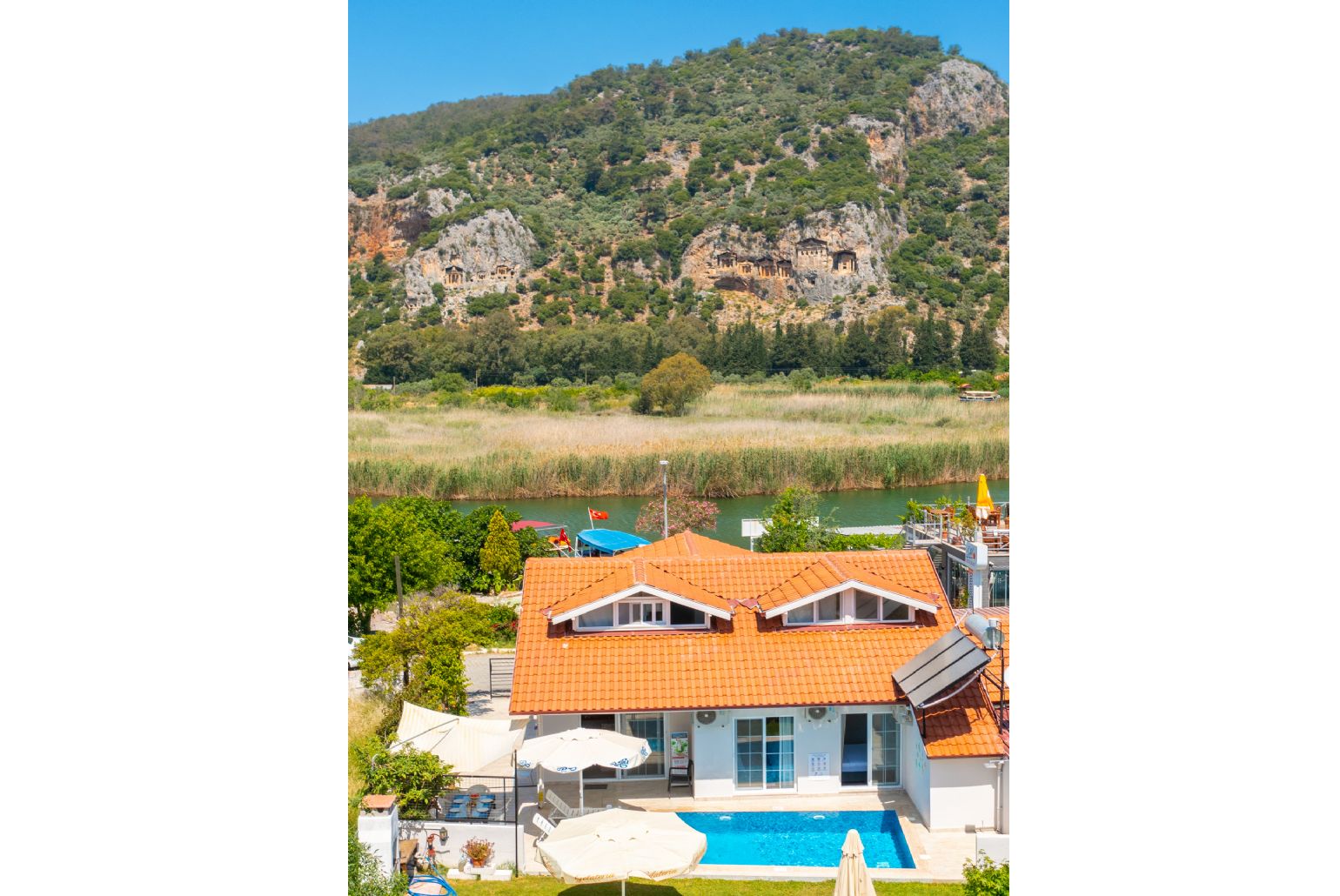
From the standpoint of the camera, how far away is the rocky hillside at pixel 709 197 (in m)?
43.7

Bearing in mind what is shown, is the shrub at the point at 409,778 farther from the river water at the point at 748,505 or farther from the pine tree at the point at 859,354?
the pine tree at the point at 859,354

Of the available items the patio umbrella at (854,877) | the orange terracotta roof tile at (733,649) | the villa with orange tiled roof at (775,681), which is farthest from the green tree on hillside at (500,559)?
the patio umbrella at (854,877)

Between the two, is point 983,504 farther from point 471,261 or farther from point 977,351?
point 471,261

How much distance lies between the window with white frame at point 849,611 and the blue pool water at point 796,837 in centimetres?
142

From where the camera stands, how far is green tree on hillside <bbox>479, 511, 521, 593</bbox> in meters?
13.8

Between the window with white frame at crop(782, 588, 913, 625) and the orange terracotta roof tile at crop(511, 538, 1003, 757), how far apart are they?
8 cm

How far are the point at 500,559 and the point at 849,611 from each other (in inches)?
284

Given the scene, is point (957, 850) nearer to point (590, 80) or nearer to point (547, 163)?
point (547, 163)

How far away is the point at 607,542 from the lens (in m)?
14.5

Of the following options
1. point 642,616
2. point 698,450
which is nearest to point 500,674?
point 642,616
